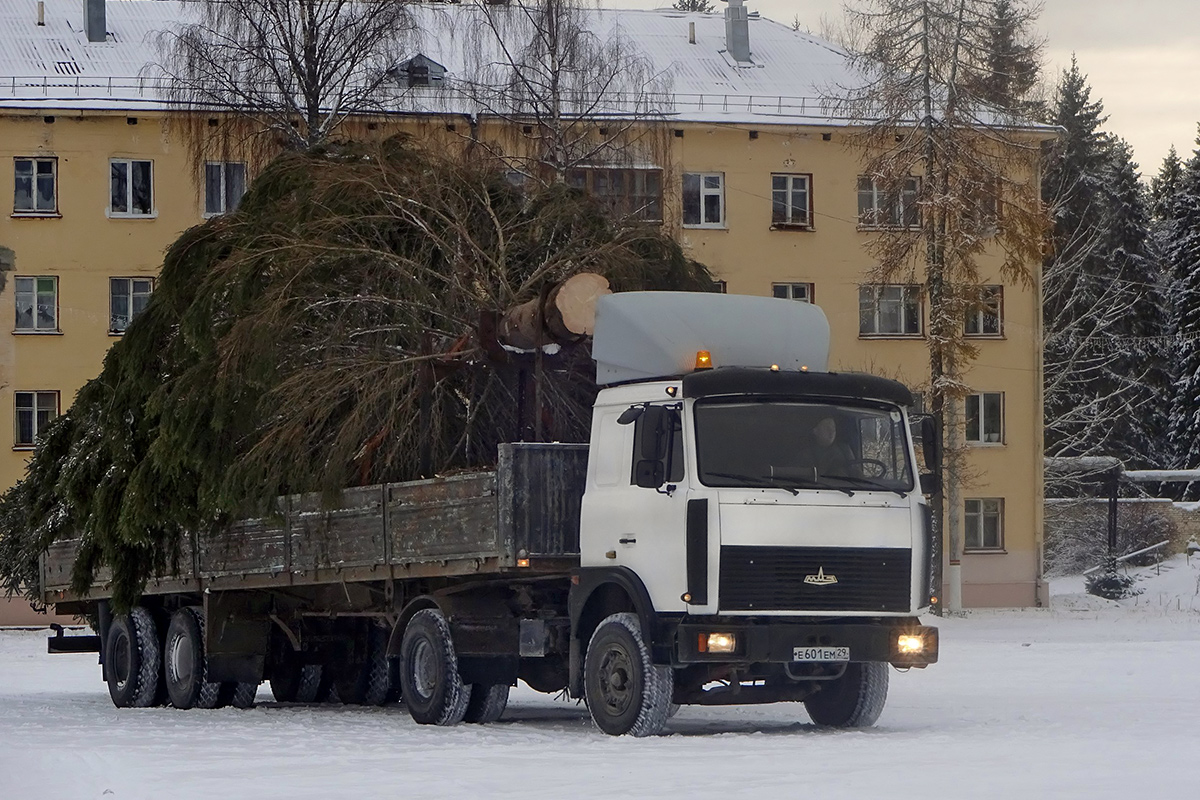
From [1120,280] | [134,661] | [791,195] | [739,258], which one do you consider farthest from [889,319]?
[134,661]

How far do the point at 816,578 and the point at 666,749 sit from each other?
6.20 ft

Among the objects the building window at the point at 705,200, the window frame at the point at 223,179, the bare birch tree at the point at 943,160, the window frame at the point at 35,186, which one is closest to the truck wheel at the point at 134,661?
the window frame at the point at 223,179

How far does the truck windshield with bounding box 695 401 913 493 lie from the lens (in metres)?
14.3

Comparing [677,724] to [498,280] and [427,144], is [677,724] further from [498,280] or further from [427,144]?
[427,144]

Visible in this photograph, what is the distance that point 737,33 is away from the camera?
50219 mm

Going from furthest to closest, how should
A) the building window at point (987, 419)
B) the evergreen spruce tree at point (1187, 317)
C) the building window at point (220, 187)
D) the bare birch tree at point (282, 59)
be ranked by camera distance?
the evergreen spruce tree at point (1187, 317) < the building window at point (987, 419) < the building window at point (220, 187) < the bare birch tree at point (282, 59)

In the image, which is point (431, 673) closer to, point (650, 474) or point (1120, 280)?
point (650, 474)

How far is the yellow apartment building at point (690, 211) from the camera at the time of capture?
4469 centimetres

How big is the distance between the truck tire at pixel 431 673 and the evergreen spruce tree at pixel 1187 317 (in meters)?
54.0

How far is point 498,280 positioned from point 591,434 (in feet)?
10.1

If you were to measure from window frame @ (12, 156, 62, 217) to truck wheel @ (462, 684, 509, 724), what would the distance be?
31405 millimetres

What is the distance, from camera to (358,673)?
19500mm

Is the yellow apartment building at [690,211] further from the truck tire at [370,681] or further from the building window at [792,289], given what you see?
the truck tire at [370,681]

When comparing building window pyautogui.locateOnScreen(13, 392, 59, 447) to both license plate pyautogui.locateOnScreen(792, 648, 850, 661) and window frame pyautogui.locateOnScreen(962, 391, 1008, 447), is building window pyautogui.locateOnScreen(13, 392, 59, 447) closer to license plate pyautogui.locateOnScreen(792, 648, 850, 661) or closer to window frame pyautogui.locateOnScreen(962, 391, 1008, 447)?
window frame pyautogui.locateOnScreen(962, 391, 1008, 447)
